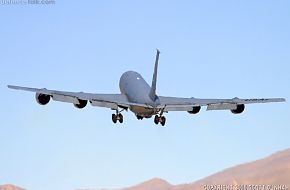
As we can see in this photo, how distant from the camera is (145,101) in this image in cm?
10644

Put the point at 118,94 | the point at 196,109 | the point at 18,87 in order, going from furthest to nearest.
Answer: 1. the point at 118,94
2. the point at 196,109
3. the point at 18,87

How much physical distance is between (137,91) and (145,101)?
A: 5868mm

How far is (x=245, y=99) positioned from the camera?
10919 centimetres

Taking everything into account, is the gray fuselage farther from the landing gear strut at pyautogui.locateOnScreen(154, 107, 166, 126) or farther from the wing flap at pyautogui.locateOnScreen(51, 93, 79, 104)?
the wing flap at pyautogui.locateOnScreen(51, 93, 79, 104)

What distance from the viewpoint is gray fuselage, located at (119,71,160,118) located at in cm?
10438

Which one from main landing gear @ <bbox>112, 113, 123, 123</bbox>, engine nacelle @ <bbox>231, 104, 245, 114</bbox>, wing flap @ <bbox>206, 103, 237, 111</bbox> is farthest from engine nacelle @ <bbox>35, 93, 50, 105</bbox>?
engine nacelle @ <bbox>231, 104, 245, 114</bbox>

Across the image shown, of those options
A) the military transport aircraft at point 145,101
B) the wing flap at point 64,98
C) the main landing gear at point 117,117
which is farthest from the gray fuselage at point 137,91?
the wing flap at point 64,98

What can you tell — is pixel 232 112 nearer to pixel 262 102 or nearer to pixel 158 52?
pixel 262 102

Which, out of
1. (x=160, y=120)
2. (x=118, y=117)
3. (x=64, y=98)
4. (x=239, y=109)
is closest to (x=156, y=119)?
(x=160, y=120)

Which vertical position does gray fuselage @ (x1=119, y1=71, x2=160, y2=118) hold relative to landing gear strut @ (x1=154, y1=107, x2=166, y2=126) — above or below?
above

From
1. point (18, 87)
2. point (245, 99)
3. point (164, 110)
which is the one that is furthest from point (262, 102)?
point (18, 87)

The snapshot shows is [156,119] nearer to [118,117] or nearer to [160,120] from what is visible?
[160,120]

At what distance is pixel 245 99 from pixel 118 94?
1797cm

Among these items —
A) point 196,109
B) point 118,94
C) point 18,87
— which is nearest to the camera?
point 18,87
